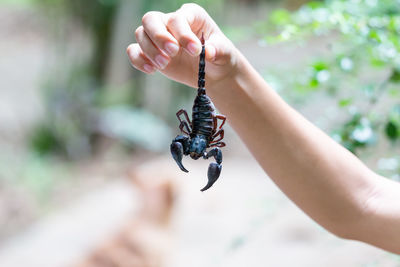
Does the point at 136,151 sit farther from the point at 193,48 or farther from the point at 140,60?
the point at 193,48

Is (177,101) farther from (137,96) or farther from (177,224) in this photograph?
(177,224)

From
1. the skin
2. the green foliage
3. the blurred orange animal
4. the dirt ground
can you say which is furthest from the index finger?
the blurred orange animal

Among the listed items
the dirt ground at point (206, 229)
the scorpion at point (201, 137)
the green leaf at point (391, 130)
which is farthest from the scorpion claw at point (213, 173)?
the dirt ground at point (206, 229)

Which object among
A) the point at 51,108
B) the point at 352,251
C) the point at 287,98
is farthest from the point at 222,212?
the point at 51,108

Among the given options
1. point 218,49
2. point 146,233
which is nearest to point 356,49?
point 218,49

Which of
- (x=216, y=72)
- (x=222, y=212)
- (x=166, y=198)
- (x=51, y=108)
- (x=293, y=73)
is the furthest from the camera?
(x=51, y=108)

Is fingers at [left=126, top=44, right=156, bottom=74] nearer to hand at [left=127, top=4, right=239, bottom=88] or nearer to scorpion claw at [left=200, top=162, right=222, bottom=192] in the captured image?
hand at [left=127, top=4, right=239, bottom=88]

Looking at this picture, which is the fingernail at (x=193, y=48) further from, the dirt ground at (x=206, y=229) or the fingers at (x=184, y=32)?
the dirt ground at (x=206, y=229)
